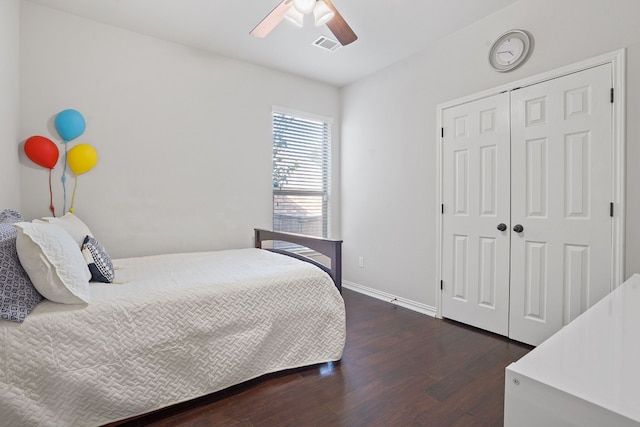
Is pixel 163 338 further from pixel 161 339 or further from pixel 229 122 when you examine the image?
pixel 229 122

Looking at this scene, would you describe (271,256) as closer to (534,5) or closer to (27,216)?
(27,216)

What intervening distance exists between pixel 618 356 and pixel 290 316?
149cm

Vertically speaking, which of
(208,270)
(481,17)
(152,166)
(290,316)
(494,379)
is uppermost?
(481,17)

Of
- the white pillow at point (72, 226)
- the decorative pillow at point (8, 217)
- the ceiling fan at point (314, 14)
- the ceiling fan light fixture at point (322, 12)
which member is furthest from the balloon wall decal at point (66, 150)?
the ceiling fan light fixture at point (322, 12)

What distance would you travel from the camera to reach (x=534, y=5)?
221 cm

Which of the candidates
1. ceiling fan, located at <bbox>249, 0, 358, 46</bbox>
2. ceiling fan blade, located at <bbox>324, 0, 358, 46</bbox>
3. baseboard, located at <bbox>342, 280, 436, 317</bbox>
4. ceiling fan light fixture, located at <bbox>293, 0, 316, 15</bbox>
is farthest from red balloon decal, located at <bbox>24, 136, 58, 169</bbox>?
baseboard, located at <bbox>342, 280, 436, 317</bbox>

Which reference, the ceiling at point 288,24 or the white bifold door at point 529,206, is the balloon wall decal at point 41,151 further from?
the white bifold door at point 529,206

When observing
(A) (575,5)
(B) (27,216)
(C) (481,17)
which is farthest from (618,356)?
A: (B) (27,216)

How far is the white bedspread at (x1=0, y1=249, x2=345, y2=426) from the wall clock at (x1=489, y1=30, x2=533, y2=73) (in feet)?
7.01

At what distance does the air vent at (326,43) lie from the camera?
2.80m

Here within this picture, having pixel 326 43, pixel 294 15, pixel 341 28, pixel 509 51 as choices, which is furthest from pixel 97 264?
pixel 509 51

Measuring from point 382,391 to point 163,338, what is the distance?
1.21m

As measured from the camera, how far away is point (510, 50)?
7.74 ft

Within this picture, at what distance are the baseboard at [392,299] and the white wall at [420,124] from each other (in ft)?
0.16
